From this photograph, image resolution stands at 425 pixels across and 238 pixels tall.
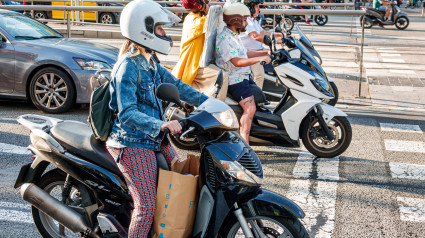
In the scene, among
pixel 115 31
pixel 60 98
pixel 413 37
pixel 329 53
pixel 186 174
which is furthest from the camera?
pixel 413 37

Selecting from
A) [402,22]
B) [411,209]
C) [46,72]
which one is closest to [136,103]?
[411,209]

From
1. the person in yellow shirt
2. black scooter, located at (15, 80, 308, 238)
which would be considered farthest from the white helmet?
the person in yellow shirt

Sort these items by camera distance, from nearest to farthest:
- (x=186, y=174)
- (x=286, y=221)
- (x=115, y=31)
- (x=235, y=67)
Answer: (x=286, y=221), (x=186, y=174), (x=235, y=67), (x=115, y=31)

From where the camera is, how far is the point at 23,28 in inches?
371

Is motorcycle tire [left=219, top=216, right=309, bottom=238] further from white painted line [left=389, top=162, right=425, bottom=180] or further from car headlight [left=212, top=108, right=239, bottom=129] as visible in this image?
white painted line [left=389, top=162, right=425, bottom=180]

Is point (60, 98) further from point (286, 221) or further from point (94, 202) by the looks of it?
point (286, 221)

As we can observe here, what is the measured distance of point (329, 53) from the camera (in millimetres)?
16469

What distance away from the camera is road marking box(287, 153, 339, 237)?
199 inches

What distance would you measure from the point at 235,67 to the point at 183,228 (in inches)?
122

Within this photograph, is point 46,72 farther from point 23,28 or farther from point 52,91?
point 23,28

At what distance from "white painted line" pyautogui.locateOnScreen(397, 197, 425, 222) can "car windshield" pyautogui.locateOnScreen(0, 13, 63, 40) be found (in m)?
6.17

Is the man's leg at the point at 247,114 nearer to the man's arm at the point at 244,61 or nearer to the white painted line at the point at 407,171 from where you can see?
the man's arm at the point at 244,61

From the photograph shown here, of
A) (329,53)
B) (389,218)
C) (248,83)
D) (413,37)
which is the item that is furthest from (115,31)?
(389,218)

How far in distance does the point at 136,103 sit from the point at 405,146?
16.1ft
